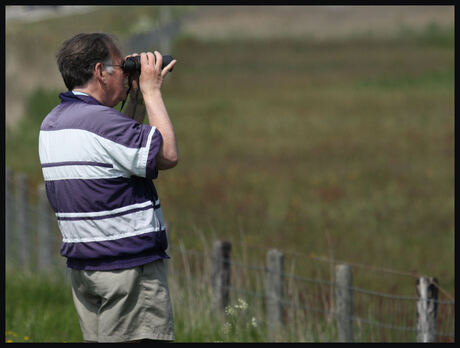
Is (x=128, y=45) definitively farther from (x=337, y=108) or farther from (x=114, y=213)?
(x=114, y=213)

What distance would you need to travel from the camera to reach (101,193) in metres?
3.50

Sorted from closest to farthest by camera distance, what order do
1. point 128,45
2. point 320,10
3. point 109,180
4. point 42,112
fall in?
point 109,180, point 42,112, point 128,45, point 320,10

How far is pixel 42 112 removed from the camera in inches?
882

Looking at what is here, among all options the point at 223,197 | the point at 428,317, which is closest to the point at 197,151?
the point at 223,197

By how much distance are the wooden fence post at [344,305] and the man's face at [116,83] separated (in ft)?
8.56

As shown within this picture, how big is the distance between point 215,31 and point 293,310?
74083mm

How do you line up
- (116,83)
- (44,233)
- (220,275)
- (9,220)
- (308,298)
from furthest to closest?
(9,220), (44,233), (308,298), (220,275), (116,83)

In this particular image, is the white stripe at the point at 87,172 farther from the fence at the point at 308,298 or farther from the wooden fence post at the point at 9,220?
the wooden fence post at the point at 9,220

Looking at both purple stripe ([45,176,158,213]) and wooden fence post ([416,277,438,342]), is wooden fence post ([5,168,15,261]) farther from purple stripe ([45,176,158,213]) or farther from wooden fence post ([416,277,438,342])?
purple stripe ([45,176,158,213])

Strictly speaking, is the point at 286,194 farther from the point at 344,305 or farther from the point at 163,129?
the point at 163,129

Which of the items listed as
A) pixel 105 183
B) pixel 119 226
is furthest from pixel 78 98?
pixel 119 226

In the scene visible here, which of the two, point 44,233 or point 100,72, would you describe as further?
point 44,233

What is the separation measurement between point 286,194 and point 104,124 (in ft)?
34.7

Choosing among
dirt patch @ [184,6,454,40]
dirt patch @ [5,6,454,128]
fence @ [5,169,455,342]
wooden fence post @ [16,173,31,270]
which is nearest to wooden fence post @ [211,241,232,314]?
fence @ [5,169,455,342]
